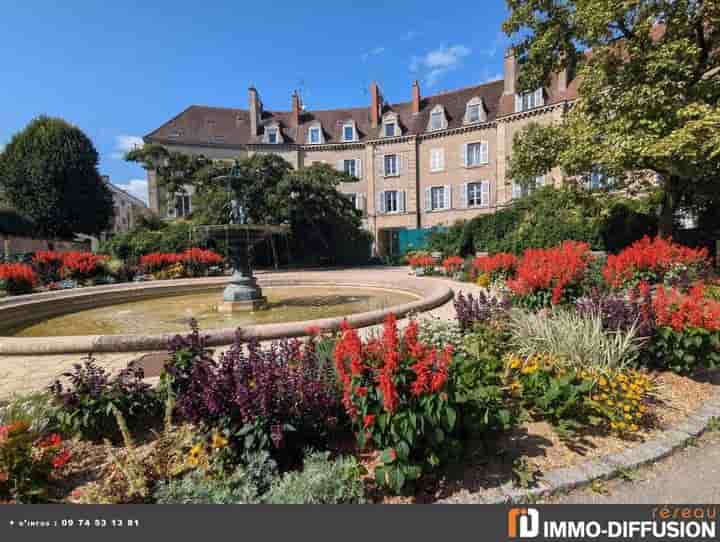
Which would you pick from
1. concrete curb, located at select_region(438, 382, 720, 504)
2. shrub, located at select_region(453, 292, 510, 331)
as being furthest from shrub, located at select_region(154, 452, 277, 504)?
shrub, located at select_region(453, 292, 510, 331)

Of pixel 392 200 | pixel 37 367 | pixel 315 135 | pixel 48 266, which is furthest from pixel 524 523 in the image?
pixel 315 135

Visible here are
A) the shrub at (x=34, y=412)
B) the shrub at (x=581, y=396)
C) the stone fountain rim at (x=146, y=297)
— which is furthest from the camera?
the stone fountain rim at (x=146, y=297)

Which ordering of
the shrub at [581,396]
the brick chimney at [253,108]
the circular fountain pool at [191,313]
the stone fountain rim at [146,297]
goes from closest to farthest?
1. the shrub at [581,396]
2. the stone fountain rim at [146,297]
3. the circular fountain pool at [191,313]
4. the brick chimney at [253,108]

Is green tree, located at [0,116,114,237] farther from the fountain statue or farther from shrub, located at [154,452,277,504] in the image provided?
shrub, located at [154,452,277,504]

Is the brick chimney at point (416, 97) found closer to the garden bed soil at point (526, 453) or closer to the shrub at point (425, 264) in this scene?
the shrub at point (425, 264)

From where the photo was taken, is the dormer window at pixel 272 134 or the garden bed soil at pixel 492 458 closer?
the garden bed soil at pixel 492 458

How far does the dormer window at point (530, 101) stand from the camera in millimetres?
23781

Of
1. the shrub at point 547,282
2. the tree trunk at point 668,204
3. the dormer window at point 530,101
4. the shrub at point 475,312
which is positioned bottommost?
the shrub at point 475,312

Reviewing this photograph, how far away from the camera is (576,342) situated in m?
3.20

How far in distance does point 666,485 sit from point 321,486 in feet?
7.19

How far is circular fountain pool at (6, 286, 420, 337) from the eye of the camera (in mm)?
6219

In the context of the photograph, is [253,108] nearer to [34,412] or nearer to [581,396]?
[34,412]

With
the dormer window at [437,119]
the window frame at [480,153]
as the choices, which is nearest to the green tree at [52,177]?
the dormer window at [437,119]

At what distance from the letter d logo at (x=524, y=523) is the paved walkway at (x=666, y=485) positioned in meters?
0.25
